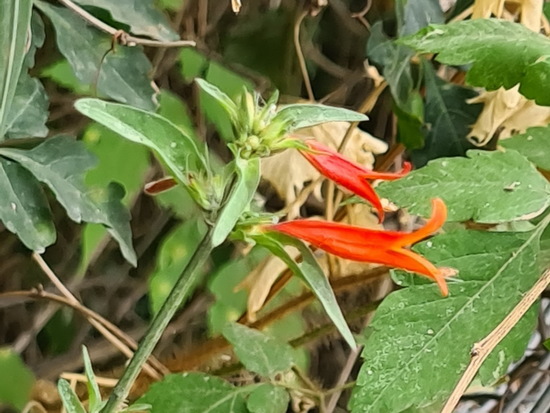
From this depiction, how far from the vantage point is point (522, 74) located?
426 mm

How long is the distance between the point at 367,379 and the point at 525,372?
244 mm

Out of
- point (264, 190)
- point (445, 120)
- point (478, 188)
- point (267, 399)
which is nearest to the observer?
point (478, 188)

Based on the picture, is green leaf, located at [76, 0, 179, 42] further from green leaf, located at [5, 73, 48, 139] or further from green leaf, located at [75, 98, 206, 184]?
green leaf, located at [75, 98, 206, 184]

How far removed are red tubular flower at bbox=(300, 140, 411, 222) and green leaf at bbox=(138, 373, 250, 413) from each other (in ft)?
0.71

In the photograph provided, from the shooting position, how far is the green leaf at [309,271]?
33 centimetres

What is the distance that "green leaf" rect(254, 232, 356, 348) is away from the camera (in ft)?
1.07

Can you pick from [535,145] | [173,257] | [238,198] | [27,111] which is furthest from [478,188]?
[173,257]

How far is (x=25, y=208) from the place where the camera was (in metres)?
0.45

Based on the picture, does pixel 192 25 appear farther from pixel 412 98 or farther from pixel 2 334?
pixel 2 334

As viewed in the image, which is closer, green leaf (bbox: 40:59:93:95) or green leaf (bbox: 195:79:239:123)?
green leaf (bbox: 195:79:239:123)

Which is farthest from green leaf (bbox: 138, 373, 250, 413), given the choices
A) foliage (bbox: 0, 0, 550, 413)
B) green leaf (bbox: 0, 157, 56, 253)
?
green leaf (bbox: 0, 157, 56, 253)

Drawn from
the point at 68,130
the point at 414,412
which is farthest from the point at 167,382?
the point at 68,130

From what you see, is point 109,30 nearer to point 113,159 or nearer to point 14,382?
point 113,159

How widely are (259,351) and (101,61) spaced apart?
23 cm
